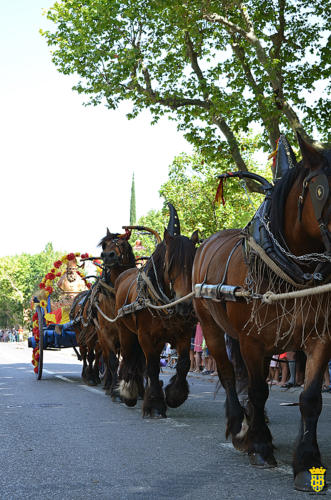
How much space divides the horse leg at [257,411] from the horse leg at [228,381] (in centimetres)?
39

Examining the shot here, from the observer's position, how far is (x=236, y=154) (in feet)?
55.0

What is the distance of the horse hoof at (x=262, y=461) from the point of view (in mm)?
4953

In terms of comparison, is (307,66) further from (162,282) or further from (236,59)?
(162,282)

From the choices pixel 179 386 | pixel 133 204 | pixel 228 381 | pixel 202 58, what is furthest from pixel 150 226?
pixel 228 381

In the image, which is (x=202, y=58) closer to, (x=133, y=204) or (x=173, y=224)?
(x=173, y=224)

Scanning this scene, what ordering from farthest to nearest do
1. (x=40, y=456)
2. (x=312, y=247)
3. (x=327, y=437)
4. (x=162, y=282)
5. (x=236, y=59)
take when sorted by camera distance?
(x=236, y=59), (x=162, y=282), (x=327, y=437), (x=40, y=456), (x=312, y=247)

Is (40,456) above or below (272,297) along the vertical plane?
below

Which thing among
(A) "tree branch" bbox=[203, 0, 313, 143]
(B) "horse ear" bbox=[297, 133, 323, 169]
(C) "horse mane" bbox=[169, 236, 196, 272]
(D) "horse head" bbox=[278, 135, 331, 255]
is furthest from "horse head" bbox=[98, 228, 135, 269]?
(B) "horse ear" bbox=[297, 133, 323, 169]

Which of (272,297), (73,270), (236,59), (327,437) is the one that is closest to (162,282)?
(327,437)

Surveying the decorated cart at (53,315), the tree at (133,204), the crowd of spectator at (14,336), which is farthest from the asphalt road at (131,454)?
the tree at (133,204)

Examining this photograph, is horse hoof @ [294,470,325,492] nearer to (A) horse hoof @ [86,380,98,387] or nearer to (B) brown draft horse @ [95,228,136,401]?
(B) brown draft horse @ [95,228,136,401]

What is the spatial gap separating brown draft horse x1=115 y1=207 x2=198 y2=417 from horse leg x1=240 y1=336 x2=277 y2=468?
244 cm

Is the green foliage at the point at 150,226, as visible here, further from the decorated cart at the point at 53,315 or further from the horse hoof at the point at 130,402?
the horse hoof at the point at 130,402

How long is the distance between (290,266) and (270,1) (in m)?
13.4
